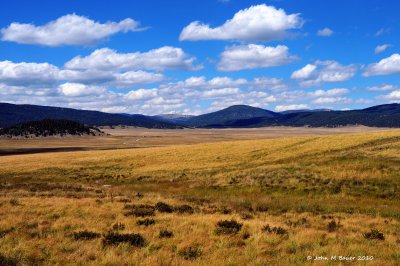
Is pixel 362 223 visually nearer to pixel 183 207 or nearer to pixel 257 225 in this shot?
pixel 257 225

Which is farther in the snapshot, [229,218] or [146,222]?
[229,218]

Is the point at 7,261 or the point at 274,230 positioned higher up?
the point at 7,261

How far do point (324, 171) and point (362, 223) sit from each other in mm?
17452

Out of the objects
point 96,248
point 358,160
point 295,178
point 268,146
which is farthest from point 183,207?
point 268,146

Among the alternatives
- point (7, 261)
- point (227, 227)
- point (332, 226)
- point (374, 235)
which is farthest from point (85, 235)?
point (374, 235)

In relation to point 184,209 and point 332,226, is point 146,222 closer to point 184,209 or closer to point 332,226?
point 184,209

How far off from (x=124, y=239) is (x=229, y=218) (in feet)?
18.3

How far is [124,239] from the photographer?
1206 centimetres

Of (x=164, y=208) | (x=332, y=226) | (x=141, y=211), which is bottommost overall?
(x=332, y=226)

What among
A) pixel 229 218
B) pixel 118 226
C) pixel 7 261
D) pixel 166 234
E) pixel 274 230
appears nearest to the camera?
pixel 7 261

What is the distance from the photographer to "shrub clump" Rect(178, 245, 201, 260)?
1055 centimetres

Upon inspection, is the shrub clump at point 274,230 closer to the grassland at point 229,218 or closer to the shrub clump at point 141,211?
the grassland at point 229,218

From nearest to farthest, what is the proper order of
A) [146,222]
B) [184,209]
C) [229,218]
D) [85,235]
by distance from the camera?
[85,235] < [146,222] < [229,218] < [184,209]

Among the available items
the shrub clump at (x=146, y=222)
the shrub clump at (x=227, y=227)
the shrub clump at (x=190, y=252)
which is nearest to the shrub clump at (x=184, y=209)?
the shrub clump at (x=146, y=222)
